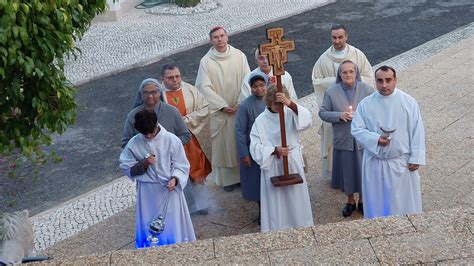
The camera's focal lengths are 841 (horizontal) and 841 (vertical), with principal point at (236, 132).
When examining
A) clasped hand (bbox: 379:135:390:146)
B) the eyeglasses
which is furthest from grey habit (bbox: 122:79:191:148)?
clasped hand (bbox: 379:135:390:146)

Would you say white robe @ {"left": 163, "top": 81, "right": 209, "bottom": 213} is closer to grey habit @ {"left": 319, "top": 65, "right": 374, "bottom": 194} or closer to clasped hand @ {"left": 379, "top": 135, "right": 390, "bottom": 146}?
Answer: grey habit @ {"left": 319, "top": 65, "right": 374, "bottom": 194}

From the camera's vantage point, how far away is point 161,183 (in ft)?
24.9

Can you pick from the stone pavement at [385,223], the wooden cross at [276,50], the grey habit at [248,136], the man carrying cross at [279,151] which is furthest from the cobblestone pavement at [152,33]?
the wooden cross at [276,50]

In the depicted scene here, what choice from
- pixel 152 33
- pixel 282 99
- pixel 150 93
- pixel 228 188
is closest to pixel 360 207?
pixel 228 188

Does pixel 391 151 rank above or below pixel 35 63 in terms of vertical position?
below

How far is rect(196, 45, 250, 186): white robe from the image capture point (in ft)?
31.1

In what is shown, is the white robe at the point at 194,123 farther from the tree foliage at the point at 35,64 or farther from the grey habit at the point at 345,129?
the tree foliage at the point at 35,64

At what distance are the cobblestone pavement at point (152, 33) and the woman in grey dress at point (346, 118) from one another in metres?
7.77

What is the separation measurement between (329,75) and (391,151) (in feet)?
6.78

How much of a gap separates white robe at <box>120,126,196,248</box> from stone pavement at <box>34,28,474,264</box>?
1.72ft

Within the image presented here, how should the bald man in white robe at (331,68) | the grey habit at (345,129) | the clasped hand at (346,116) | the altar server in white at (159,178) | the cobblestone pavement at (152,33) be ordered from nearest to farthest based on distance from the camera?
the altar server in white at (159,178)
the clasped hand at (346,116)
the grey habit at (345,129)
the bald man in white robe at (331,68)
the cobblestone pavement at (152,33)

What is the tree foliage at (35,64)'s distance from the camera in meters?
5.12

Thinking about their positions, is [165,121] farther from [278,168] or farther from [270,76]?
[270,76]

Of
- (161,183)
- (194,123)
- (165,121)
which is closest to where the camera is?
(161,183)
